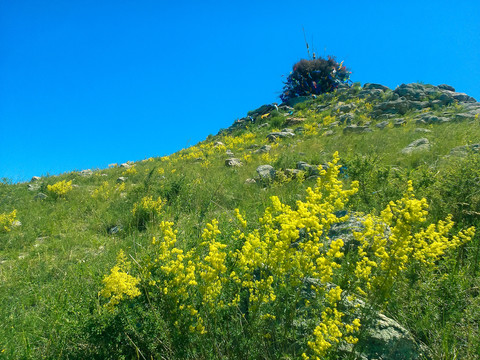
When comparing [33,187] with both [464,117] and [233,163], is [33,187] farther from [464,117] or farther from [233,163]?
[464,117]

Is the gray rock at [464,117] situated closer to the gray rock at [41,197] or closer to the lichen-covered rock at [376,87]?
the lichen-covered rock at [376,87]

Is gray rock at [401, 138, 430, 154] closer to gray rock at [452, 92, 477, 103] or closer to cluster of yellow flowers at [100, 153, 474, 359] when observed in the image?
cluster of yellow flowers at [100, 153, 474, 359]

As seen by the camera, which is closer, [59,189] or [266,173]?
[266,173]

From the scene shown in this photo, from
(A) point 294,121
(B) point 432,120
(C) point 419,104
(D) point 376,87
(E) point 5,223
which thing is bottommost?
(E) point 5,223

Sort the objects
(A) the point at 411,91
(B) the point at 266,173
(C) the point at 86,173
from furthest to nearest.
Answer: (A) the point at 411,91 < (C) the point at 86,173 < (B) the point at 266,173

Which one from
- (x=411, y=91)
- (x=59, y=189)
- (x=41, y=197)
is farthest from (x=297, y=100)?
(x=41, y=197)

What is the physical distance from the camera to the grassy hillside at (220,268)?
181 centimetres

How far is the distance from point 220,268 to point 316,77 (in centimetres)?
2572

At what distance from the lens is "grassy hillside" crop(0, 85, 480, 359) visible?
5.93ft

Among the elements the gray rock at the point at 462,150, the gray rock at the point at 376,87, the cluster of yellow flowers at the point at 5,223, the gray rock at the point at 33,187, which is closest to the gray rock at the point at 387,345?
the gray rock at the point at 462,150

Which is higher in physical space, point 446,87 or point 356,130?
point 446,87

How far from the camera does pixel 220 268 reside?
1624 millimetres

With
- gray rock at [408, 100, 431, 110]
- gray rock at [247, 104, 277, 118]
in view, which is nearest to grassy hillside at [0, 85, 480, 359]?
gray rock at [408, 100, 431, 110]

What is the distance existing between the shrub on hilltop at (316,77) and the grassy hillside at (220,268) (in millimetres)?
17063
